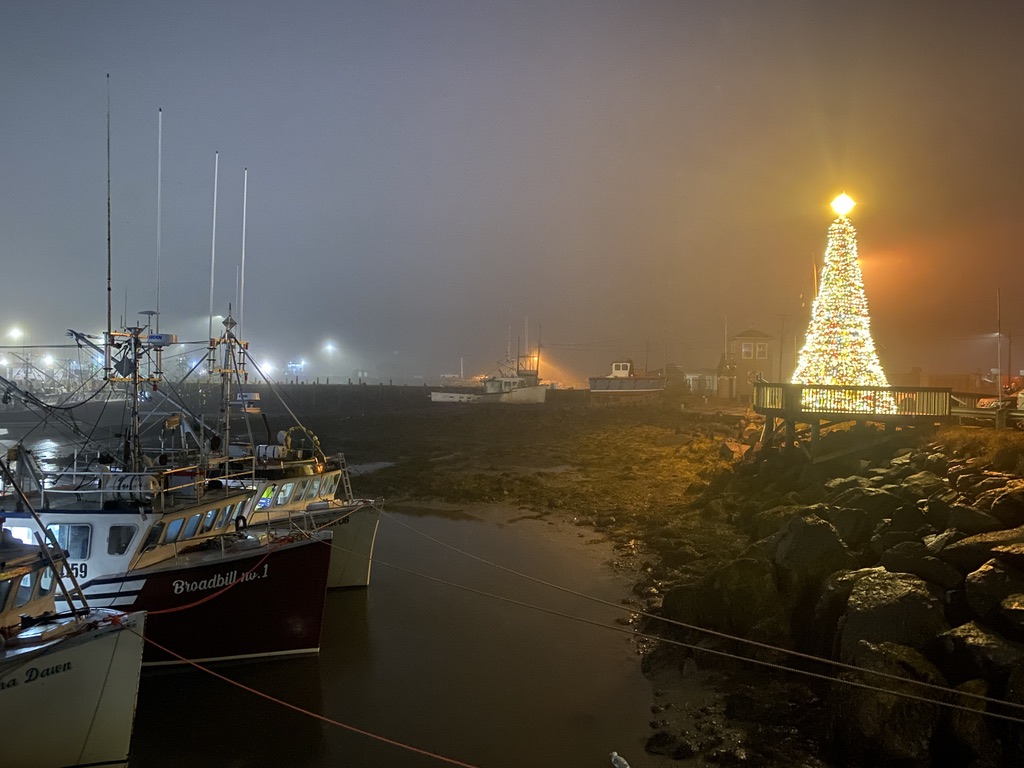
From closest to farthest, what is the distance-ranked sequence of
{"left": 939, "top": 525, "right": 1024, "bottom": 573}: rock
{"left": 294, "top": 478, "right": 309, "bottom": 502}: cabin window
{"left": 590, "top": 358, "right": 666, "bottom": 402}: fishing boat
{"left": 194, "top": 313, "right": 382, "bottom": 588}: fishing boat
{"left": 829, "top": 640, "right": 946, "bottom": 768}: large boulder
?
{"left": 829, "top": 640, "right": 946, "bottom": 768}: large boulder, {"left": 939, "top": 525, "right": 1024, "bottom": 573}: rock, {"left": 194, "top": 313, "right": 382, "bottom": 588}: fishing boat, {"left": 294, "top": 478, "right": 309, "bottom": 502}: cabin window, {"left": 590, "top": 358, "right": 666, "bottom": 402}: fishing boat

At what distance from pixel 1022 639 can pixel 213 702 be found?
13.3 metres

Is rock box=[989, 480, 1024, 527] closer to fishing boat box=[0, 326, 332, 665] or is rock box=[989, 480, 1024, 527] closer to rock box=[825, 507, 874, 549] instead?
rock box=[825, 507, 874, 549]

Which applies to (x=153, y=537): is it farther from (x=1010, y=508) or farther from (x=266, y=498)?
(x=1010, y=508)

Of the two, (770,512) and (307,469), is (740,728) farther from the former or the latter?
(307,469)

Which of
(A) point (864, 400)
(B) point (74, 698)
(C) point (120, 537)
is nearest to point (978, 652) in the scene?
(B) point (74, 698)

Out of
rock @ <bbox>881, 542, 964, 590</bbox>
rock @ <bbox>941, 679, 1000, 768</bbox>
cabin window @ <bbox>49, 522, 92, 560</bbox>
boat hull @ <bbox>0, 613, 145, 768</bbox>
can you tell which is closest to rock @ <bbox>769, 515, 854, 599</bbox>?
rock @ <bbox>881, 542, 964, 590</bbox>

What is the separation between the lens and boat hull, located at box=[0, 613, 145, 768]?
324 inches

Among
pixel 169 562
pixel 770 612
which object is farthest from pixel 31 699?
pixel 770 612

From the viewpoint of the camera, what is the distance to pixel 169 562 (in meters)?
12.9

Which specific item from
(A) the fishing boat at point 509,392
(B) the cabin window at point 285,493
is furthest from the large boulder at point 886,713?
(A) the fishing boat at point 509,392

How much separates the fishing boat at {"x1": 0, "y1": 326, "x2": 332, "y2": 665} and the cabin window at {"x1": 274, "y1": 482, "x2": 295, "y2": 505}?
11.8 ft

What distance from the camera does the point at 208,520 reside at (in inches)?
552

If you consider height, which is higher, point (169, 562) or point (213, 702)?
Answer: point (169, 562)

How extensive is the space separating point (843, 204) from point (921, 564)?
15782mm
